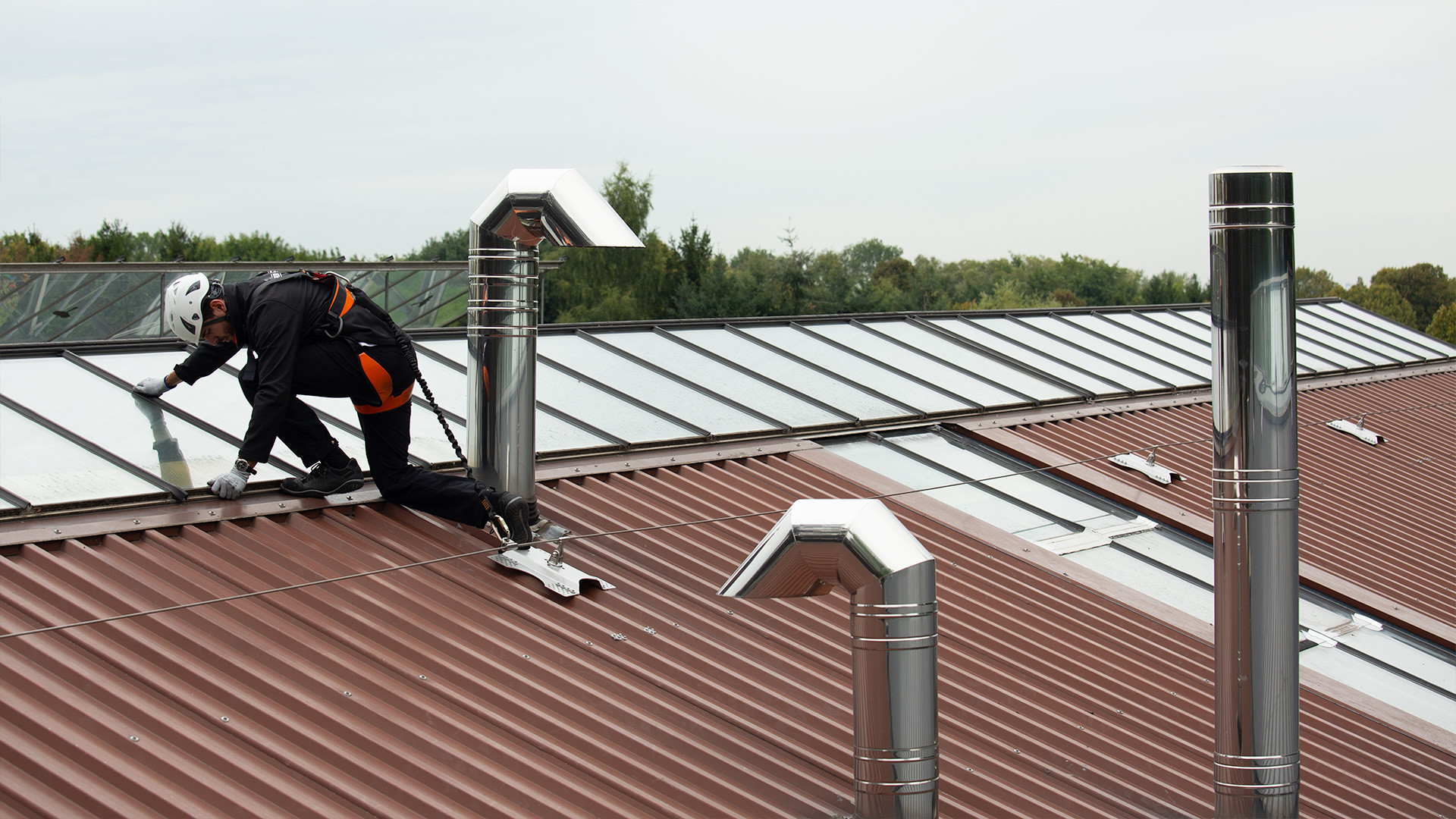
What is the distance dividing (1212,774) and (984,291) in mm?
88991

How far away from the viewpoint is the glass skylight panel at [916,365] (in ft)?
47.5

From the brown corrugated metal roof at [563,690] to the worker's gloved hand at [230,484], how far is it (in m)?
0.27

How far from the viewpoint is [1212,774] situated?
7336 mm

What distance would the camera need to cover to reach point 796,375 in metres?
13.5

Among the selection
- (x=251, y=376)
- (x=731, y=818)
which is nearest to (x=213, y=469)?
(x=251, y=376)

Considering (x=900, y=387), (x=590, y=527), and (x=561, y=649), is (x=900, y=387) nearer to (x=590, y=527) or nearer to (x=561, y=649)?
(x=590, y=527)

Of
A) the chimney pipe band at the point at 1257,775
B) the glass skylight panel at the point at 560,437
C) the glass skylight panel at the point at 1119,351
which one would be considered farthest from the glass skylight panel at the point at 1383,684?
the glass skylight panel at the point at 1119,351

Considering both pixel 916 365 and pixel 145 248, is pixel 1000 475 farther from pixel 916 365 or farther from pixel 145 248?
pixel 145 248

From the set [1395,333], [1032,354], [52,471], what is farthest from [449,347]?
[1395,333]

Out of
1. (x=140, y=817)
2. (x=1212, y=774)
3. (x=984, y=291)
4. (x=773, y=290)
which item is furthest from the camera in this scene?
(x=984, y=291)

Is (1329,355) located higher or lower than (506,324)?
lower

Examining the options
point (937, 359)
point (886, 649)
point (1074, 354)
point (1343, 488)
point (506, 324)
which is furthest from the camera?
point (1074, 354)

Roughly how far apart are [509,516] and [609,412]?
11.0 feet

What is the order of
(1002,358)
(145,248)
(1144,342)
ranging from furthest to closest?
(145,248), (1144,342), (1002,358)
